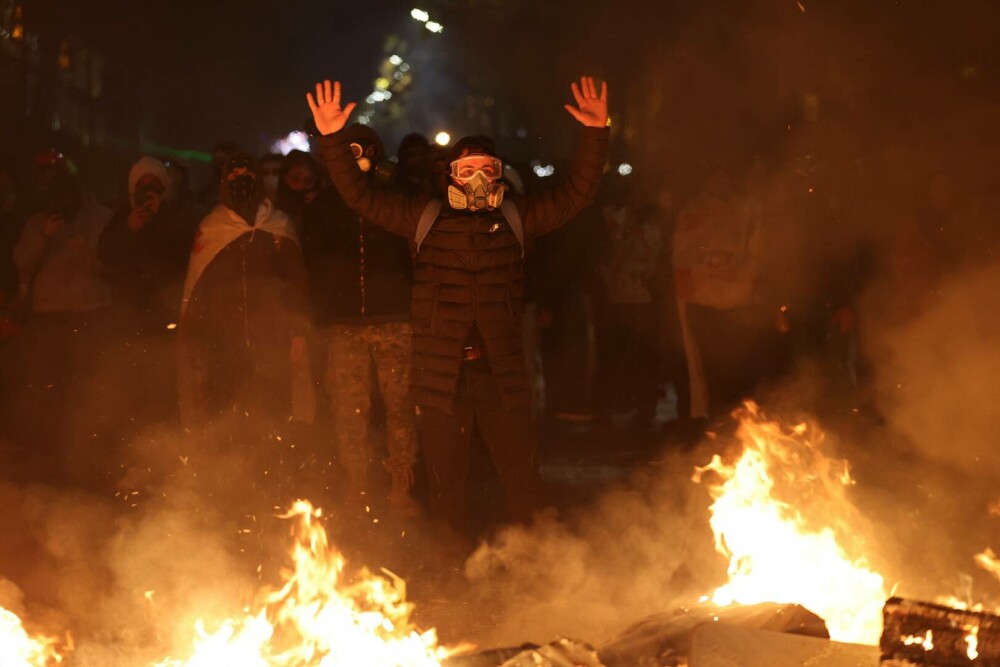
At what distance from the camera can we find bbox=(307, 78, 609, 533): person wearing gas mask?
587cm

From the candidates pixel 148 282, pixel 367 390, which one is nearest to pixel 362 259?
pixel 367 390

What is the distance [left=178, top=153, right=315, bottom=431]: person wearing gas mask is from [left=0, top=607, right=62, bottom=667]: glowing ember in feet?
9.78

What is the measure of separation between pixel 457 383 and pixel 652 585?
4.47ft

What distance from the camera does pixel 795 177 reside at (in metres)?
9.12

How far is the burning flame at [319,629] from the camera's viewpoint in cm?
452

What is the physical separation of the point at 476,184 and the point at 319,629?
A: 2.23m

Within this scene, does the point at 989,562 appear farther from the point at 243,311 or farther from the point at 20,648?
the point at 243,311

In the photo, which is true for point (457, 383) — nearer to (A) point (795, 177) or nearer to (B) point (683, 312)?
(B) point (683, 312)

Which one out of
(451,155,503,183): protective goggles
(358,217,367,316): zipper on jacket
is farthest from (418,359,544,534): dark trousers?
(358,217,367,316): zipper on jacket

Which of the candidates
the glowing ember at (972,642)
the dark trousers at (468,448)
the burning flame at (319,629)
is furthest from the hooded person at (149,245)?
the glowing ember at (972,642)

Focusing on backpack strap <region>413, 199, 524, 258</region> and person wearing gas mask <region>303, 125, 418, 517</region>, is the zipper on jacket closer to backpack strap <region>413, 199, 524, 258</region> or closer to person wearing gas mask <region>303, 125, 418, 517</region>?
person wearing gas mask <region>303, 125, 418, 517</region>

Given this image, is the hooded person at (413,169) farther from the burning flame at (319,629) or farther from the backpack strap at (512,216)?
the burning flame at (319,629)

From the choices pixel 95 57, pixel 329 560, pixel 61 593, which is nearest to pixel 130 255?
pixel 61 593

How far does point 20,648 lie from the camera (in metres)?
4.58
